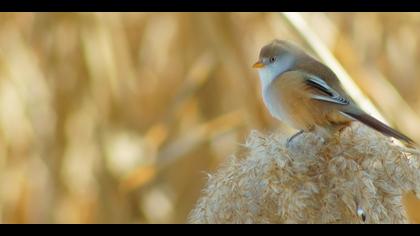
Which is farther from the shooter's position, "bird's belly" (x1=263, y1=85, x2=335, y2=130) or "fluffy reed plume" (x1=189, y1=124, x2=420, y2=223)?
"bird's belly" (x1=263, y1=85, x2=335, y2=130)

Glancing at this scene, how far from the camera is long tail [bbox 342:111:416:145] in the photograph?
4.92 feet

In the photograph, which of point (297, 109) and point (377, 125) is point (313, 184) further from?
point (297, 109)

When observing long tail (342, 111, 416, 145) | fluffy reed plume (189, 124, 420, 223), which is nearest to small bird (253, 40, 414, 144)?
long tail (342, 111, 416, 145)

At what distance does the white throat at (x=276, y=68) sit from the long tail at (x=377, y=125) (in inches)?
14.7

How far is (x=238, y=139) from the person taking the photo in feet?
11.0

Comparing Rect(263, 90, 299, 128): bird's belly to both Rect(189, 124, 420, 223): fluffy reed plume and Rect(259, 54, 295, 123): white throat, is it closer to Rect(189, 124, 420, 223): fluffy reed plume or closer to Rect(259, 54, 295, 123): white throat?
Rect(259, 54, 295, 123): white throat

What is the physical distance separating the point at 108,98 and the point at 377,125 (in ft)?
5.75

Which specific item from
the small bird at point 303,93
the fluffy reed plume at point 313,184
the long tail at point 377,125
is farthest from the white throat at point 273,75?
the fluffy reed plume at point 313,184

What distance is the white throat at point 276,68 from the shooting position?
6.80ft

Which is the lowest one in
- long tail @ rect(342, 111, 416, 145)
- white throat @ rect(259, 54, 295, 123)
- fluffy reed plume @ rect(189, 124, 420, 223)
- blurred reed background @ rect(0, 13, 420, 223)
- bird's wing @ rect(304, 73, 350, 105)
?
fluffy reed plume @ rect(189, 124, 420, 223)

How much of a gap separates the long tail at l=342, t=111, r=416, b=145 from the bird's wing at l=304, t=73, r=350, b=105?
6 centimetres

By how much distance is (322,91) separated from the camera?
1854mm

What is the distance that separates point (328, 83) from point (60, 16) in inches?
62.6

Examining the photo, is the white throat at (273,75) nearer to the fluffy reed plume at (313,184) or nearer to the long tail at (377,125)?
the long tail at (377,125)
